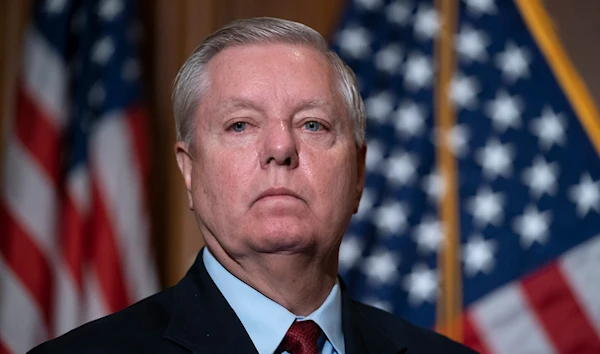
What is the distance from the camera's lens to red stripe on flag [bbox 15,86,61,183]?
2.93m

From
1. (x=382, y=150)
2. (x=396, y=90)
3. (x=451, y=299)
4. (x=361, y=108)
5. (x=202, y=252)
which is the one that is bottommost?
(x=451, y=299)

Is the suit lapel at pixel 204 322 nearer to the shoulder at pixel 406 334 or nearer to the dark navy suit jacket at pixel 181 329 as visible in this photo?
the dark navy suit jacket at pixel 181 329

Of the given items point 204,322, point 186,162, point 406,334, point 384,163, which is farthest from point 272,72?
point 384,163

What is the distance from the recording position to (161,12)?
3.33 m

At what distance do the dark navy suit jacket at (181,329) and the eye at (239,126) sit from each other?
1.05 feet

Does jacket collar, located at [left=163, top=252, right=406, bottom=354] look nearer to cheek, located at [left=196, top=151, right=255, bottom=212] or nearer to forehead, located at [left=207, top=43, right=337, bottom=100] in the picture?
cheek, located at [left=196, top=151, right=255, bottom=212]

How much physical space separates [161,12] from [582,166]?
5.96 feet

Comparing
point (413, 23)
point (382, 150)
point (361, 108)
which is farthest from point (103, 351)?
point (413, 23)

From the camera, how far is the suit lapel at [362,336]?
1.79 m

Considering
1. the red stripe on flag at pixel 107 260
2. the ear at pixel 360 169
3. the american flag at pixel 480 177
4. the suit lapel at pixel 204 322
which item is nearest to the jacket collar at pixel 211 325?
the suit lapel at pixel 204 322

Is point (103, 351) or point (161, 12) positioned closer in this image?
point (103, 351)

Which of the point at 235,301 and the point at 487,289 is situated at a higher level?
the point at 235,301

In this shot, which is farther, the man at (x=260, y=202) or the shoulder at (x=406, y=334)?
the shoulder at (x=406, y=334)

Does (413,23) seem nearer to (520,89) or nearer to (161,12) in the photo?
(520,89)
